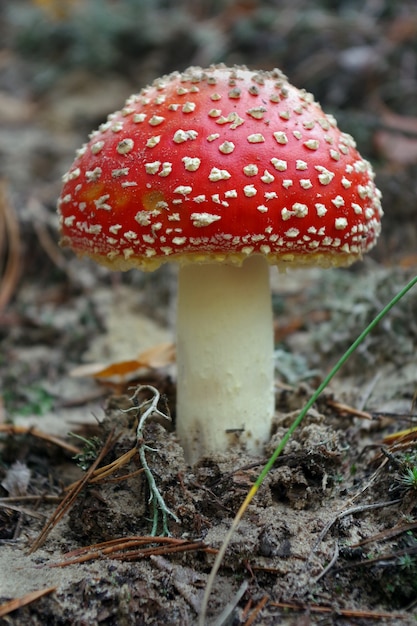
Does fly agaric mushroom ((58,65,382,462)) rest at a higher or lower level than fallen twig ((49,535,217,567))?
higher

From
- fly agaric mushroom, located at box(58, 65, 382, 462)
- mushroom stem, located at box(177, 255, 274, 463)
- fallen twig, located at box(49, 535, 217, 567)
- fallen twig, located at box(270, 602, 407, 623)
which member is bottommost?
fallen twig, located at box(270, 602, 407, 623)

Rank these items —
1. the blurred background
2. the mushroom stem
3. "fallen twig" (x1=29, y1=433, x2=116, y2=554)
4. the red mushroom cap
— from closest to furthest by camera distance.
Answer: the red mushroom cap, "fallen twig" (x1=29, y1=433, x2=116, y2=554), the mushroom stem, the blurred background

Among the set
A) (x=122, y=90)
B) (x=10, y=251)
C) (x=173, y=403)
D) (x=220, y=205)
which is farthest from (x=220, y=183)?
(x=122, y=90)

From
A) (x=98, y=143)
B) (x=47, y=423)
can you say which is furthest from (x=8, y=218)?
(x=98, y=143)

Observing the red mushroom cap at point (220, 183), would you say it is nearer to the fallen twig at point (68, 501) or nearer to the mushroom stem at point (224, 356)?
the mushroom stem at point (224, 356)

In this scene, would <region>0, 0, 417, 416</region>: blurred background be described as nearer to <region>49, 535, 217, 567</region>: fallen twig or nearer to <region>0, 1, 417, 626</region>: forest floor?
<region>0, 1, 417, 626</region>: forest floor

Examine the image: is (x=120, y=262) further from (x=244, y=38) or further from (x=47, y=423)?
(x=244, y=38)

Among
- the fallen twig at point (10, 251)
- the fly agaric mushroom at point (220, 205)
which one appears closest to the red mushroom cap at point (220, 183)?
the fly agaric mushroom at point (220, 205)

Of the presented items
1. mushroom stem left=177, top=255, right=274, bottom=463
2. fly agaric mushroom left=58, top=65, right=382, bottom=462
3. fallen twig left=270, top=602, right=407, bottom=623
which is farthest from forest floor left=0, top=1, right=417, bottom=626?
fly agaric mushroom left=58, top=65, right=382, bottom=462

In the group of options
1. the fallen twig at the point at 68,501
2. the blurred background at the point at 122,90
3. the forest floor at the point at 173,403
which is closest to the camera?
the forest floor at the point at 173,403

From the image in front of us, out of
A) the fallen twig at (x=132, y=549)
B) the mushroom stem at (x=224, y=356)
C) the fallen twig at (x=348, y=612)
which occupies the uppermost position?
the mushroom stem at (x=224, y=356)
